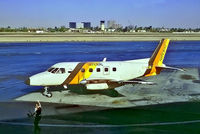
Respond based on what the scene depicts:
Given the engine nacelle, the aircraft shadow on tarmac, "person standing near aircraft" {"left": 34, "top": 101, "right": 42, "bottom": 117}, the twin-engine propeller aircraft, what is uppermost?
the twin-engine propeller aircraft

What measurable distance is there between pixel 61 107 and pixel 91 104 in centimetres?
283

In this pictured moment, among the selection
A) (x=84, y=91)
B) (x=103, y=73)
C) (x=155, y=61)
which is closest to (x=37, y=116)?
(x=84, y=91)

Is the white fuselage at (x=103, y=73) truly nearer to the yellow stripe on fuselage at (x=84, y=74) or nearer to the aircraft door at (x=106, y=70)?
the aircraft door at (x=106, y=70)

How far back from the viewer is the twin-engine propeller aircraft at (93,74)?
87.2 feet

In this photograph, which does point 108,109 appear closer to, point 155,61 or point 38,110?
point 38,110

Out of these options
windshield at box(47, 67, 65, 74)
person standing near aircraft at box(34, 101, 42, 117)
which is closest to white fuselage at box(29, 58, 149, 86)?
windshield at box(47, 67, 65, 74)

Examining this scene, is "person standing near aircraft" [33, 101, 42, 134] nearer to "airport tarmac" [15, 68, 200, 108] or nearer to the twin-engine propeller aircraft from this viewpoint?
"airport tarmac" [15, 68, 200, 108]

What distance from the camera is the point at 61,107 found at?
76.5ft

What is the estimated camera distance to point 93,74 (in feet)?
92.0

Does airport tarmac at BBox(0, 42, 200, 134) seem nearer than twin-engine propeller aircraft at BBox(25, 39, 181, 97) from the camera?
Yes

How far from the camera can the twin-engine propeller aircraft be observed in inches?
1046

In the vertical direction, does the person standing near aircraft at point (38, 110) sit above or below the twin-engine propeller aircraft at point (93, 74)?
below

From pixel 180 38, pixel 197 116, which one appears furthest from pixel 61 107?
pixel 180 38

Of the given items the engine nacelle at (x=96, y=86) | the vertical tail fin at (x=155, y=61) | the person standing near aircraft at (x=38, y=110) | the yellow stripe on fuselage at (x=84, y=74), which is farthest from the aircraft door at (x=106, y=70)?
the person standing near aircraft at (x=38, y=110)
